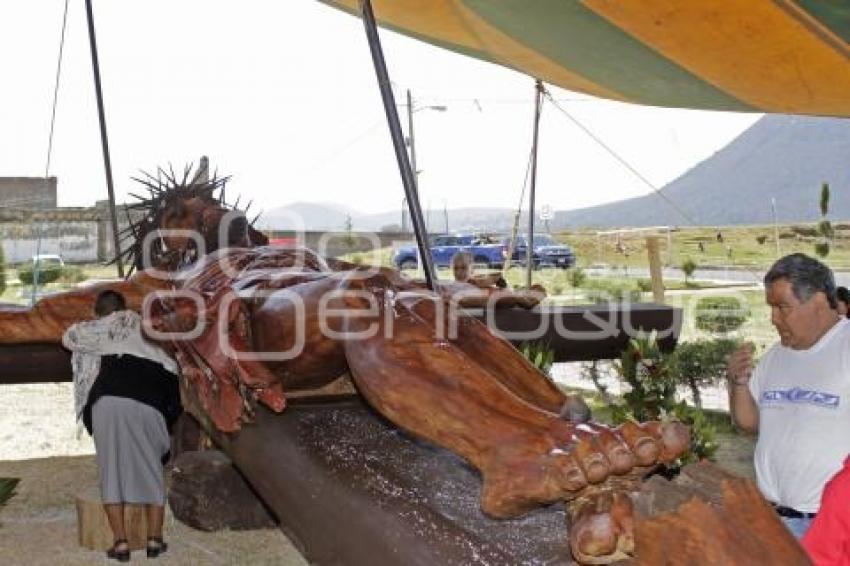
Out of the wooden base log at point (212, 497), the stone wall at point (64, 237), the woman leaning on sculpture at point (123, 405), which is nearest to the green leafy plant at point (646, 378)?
the wooden base log at point (212, 497)

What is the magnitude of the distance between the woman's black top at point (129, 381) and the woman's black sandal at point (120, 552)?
1.77ft

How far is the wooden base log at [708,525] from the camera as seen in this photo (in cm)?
133

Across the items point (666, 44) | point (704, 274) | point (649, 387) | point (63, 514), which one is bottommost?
point (63, 514)

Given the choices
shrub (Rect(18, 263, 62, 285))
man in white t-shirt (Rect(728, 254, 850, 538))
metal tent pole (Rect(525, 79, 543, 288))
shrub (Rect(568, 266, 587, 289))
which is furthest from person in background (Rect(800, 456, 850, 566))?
shrub (Rect(568, 266, 587, 289))

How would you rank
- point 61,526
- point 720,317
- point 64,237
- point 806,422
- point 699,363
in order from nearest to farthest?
point 806,422 < point 61,526 < point 699,363 < point 720,317 < point 64,237

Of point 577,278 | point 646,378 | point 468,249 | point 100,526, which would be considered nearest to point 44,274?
point 468,249

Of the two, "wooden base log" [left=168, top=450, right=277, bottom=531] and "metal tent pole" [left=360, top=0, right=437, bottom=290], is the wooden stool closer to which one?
"wooden base log" [left=168, top=450, right=277, bottom=531]

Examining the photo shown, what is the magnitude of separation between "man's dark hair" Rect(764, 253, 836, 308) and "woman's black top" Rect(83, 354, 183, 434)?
2.69 meters

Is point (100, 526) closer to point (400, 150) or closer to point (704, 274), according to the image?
point (400, 150)

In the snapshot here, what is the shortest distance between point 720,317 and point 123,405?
9605mm

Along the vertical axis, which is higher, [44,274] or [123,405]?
[123,405]

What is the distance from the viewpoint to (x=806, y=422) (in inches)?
88.0

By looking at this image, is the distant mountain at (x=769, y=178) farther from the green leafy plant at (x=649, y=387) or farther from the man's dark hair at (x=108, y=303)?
the man's dark hair at (x=108, y=303)

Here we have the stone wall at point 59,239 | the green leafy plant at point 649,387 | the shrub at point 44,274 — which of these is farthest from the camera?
the stone wall at point 59,239
